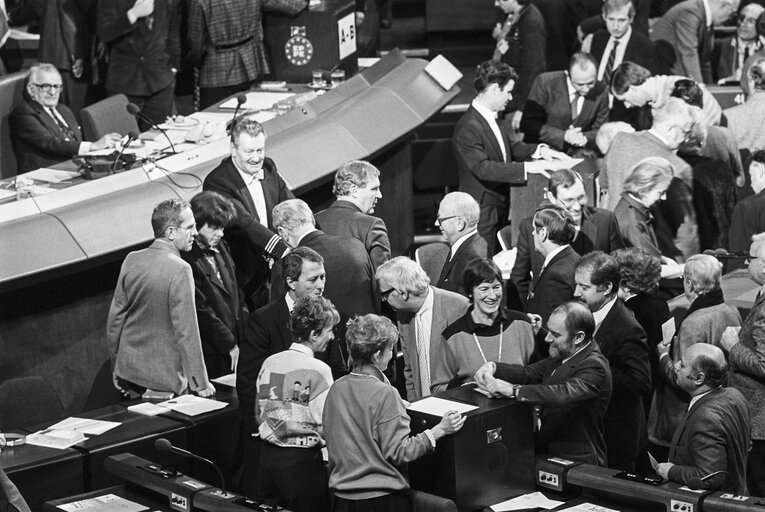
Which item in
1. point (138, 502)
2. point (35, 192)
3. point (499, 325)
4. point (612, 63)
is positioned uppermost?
point (612, 63)

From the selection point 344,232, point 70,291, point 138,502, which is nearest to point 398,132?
point 344,232

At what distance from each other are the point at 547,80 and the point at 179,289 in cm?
313

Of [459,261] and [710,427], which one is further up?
[459,261]

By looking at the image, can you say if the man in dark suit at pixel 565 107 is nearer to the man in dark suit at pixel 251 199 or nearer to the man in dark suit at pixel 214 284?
the man in dark suit at pixel 251 199

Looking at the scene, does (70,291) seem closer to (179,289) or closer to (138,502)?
(179,289)

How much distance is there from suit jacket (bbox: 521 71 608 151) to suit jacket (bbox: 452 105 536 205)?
1.08 feet

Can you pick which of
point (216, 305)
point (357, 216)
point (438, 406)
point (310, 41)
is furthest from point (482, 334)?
point (310, 41)

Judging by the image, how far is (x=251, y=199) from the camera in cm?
608

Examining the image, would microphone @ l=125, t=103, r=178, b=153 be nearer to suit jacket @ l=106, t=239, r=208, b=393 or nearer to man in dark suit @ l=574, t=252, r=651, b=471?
suit jacket @ l=106, t=239, r=208, b=393

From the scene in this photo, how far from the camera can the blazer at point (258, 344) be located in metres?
4.87

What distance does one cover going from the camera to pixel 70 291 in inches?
228

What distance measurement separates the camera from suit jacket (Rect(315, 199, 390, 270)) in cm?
566

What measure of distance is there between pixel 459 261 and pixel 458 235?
12cm

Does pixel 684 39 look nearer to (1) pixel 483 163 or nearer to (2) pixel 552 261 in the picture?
(1) pixel 483 163
